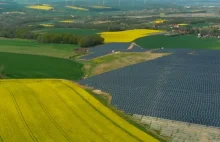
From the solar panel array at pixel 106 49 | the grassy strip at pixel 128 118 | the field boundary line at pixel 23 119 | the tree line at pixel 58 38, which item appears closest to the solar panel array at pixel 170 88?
the grassy strip at pixel 128 118

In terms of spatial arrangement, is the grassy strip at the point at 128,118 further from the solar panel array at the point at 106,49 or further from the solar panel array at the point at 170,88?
the solar panel array at the point at 106,49

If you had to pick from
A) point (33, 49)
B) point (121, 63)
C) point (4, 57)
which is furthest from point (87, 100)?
point (33, 49)

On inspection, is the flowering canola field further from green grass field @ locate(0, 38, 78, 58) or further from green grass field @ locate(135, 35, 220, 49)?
green grass field @ locate(135, 35, 220, 49)

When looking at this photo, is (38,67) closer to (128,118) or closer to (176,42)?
(128,118)

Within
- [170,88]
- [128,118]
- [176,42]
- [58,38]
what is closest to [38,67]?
[170,88]

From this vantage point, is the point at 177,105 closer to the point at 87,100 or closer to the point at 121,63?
the point at 87,100

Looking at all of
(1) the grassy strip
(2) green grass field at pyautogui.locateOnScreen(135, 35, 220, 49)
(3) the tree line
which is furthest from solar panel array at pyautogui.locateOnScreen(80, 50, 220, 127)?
(3) the tree line
